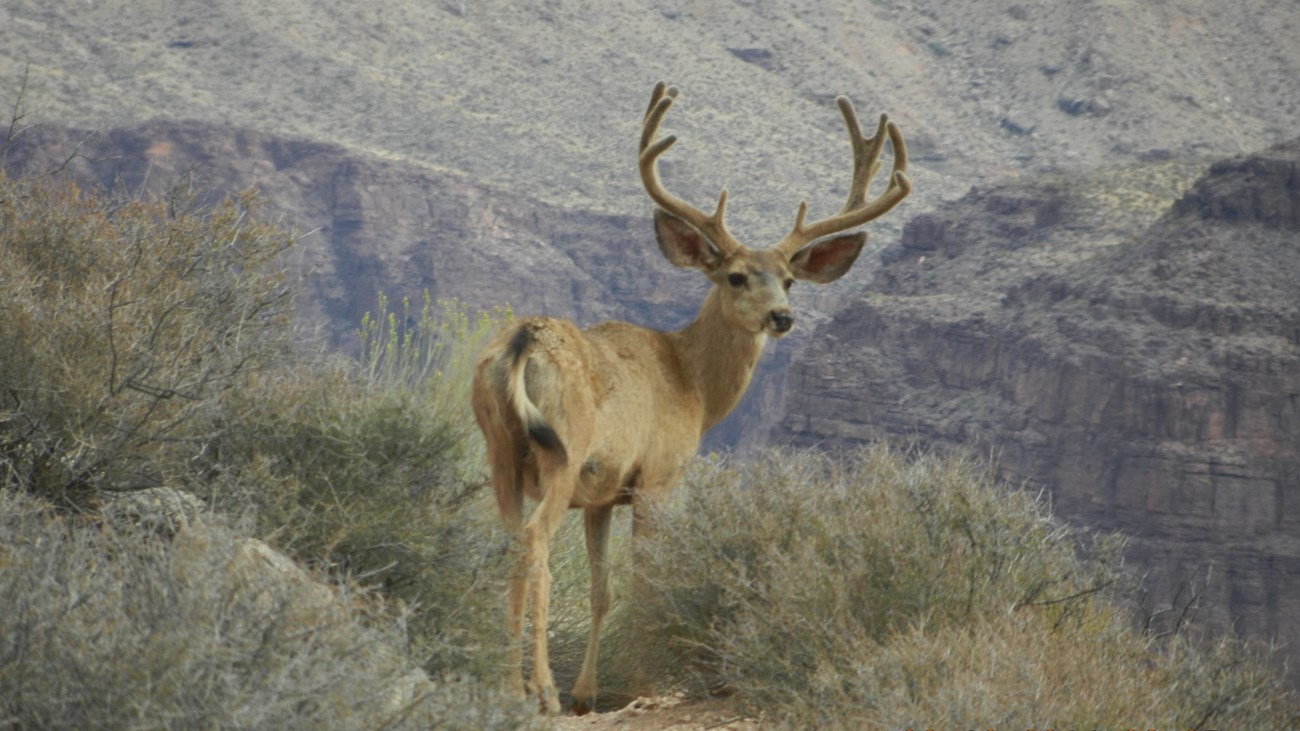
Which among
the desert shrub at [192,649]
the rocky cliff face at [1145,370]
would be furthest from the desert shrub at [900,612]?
the rocky cliff face at [1145,370]

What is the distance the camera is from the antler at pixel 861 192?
9.98 m

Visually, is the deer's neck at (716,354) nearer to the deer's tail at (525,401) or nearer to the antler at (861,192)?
the antler at (861,192)

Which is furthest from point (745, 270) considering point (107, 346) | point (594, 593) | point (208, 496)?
point (107, 346)

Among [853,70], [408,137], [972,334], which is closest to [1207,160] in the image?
[972,334]

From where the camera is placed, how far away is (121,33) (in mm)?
94938

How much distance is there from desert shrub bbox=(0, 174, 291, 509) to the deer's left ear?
287cm

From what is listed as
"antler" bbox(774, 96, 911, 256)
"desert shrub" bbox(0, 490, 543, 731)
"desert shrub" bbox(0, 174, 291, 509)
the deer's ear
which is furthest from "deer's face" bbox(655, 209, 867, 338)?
"desert shrub" bbox(0, 490, 543, 731)

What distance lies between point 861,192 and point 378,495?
148 inches

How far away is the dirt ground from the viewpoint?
7750 millimetres

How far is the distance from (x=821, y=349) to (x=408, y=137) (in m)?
26.0

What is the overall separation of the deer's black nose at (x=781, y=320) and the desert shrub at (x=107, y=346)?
8.55ft

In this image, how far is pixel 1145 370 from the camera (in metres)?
83.6

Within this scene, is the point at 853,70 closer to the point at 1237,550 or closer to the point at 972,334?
the point at 972,334

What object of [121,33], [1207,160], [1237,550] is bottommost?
[1237,550]
